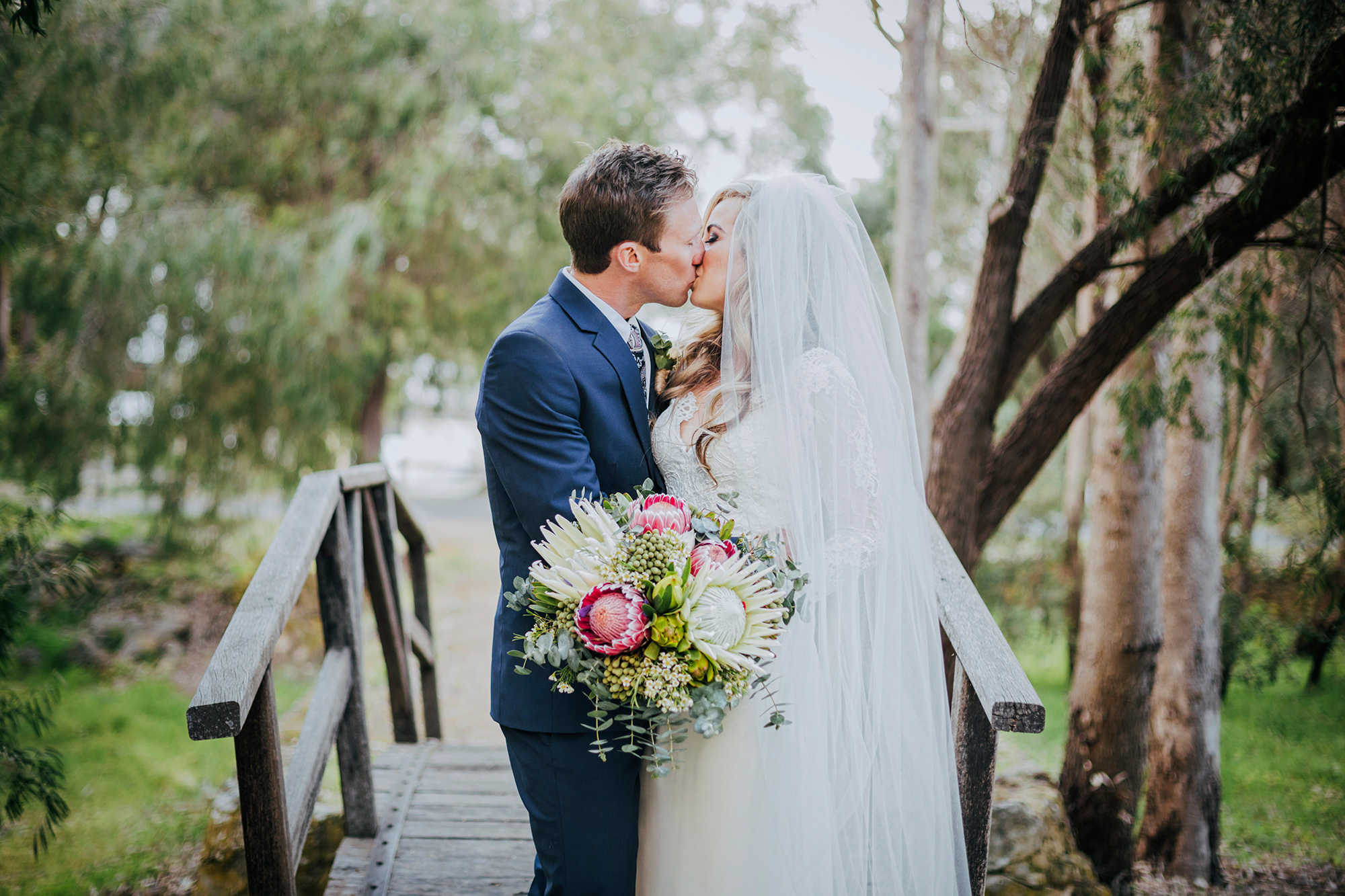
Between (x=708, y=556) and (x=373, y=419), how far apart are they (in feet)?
27.1

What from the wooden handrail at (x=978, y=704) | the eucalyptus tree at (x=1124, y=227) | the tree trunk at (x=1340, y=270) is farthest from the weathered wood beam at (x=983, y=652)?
the tree trunk at (x=1340, y=270)

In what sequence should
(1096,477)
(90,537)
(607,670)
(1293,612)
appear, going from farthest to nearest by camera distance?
1. (90,537)
2. (1293,612)
3. (1096,477)
4. (607,670)

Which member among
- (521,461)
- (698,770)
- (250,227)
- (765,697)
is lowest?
(698,770)

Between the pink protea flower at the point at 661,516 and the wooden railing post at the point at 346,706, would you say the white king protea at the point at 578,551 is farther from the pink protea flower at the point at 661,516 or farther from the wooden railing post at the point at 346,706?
the wooden railing post at the point at 346,706

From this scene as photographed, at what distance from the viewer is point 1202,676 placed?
464cm

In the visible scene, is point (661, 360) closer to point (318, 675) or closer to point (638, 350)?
point (638, 350)

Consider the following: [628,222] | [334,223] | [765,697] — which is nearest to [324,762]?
[765,697]

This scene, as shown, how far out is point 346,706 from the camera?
279 cm

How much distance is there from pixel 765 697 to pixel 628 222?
1125mm

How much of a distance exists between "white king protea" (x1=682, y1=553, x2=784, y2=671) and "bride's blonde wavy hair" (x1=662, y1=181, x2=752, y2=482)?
437 millimetres

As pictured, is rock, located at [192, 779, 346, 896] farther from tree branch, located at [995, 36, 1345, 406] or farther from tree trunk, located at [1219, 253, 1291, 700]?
tree trunk, located at [1219, 253, 1291, 700]

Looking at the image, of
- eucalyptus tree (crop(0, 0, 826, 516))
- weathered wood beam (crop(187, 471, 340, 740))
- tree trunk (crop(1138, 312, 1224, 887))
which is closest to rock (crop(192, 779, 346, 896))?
weathered wood beam (crop(187, 471, 340, 740))

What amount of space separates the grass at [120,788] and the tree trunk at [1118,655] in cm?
432

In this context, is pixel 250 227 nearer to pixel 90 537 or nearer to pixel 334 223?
pixel 334 223
